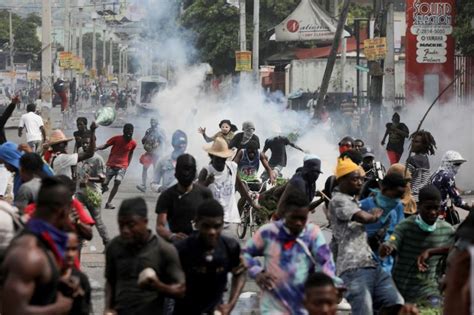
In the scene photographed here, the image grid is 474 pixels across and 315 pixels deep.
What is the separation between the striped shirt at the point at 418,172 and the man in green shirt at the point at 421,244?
4.50m

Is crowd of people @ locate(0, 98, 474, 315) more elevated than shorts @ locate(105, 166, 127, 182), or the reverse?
crowd of people @ locate(0, 98, 474, 315)

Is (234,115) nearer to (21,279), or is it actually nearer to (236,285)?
(236,285)

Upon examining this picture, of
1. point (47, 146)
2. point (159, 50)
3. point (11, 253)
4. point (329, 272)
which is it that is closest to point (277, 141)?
point (47, 146)

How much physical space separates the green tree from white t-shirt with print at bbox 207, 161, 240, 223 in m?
17.0

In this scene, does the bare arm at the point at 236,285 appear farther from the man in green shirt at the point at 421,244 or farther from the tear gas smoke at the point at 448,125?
the tear gas smoke at the point at 448,125

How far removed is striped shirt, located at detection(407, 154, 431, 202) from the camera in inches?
528

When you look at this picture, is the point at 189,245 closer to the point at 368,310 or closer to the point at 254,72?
the point at 368,310

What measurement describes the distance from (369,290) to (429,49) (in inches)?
835

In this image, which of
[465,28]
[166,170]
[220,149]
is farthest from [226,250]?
[465,28]

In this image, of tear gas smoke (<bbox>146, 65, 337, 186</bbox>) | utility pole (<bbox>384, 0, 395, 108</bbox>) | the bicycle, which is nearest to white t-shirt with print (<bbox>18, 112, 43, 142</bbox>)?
tear gas smoke (<bbox>146, 65, 337, 186</bbox>)

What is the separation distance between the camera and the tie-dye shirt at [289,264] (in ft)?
24.8

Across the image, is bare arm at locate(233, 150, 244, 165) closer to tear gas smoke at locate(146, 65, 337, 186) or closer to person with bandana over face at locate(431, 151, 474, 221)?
person with bandana over face at locate(431, 151, 474, 221)

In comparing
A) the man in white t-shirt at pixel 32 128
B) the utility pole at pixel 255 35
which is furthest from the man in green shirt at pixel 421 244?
the utility pole at pixel 255 35

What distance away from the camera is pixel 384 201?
917 centimetres
